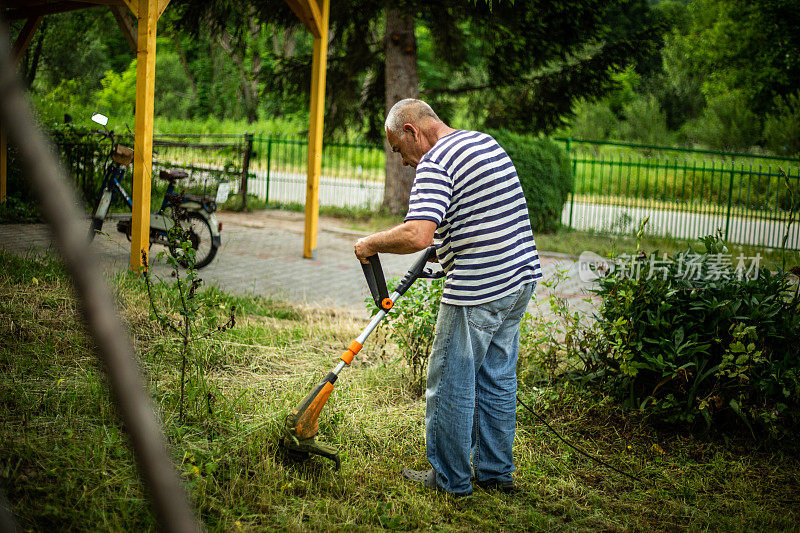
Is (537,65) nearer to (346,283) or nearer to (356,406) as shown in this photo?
(346,283)

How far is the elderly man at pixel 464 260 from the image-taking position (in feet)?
9.99

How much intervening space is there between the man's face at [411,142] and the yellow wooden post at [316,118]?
5.83 m

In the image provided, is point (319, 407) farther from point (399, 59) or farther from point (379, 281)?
point (399, 59)

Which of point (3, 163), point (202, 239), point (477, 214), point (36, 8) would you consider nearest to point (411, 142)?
point (477, 214)

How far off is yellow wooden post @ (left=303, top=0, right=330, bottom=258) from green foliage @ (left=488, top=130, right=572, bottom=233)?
4.42 meters

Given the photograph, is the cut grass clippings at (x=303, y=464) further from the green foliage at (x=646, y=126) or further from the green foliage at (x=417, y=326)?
the green foliage at (x=646, y=126)

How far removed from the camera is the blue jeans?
3152 mm

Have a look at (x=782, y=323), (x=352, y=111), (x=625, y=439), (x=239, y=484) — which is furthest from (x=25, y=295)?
(x=352, y=111)

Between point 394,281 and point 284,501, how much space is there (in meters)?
2.08

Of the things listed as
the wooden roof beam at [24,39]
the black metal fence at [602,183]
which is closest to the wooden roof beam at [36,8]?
the wooden roof beam at [24,39]

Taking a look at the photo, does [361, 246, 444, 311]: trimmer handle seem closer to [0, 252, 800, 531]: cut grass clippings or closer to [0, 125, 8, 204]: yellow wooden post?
[0, 252, 800, 531]: cut grass clippings

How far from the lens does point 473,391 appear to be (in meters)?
3.21

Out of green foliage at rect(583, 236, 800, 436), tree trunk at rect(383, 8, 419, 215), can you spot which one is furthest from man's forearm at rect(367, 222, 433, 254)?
tree trunk at rect(383, 8, 419, 215)

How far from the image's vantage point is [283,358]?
4785 millimetres
